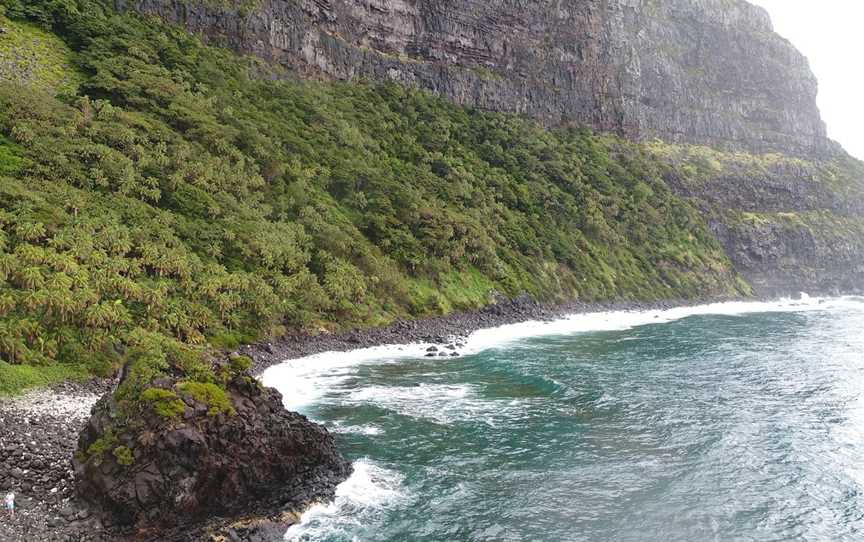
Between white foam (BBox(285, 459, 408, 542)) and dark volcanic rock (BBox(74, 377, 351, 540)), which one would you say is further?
white foam (BBox(285, 459, 408, 542))

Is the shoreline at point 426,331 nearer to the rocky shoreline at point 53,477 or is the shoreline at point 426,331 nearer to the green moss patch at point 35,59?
the rocky shoreline at point 53,477

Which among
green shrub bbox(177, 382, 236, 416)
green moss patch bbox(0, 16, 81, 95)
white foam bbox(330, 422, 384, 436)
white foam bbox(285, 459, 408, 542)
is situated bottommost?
white foam bbox(285, 459, 408, 542)

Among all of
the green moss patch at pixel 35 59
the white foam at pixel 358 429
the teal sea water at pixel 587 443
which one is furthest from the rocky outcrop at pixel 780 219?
the white foam at pixel 358 429

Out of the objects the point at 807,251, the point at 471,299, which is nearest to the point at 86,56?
the point at 471,299

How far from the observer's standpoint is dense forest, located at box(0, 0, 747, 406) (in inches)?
1249

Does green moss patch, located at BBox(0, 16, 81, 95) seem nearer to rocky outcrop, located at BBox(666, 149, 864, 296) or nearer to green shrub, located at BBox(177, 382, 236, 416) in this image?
green shrub, located at BBox(177, 382, 236, 416)

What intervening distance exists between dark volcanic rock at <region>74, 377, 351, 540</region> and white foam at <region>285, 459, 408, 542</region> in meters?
0.50

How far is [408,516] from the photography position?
1998 cm

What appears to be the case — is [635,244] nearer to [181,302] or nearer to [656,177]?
[656,177]

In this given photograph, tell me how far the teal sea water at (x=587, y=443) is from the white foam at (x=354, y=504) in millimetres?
67

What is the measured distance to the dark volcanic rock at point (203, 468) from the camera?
1786 cm

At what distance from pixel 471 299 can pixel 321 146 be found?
26.2 meters

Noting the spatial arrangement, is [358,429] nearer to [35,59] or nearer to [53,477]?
[53,477]

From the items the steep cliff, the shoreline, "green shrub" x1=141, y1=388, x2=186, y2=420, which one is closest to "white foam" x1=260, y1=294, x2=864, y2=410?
the shoreline
